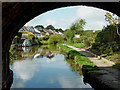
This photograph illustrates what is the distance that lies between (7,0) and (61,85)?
541cm

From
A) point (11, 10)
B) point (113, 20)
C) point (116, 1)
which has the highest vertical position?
point (113, 20)

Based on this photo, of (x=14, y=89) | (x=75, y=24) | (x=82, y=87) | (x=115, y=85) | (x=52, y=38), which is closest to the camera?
(x=115, y=85)

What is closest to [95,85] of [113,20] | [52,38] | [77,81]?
[77,81]

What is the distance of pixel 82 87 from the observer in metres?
7.25

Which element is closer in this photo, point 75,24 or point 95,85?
point 95,85

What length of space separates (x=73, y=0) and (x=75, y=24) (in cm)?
4429

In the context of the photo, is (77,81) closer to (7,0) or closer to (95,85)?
(95,85)

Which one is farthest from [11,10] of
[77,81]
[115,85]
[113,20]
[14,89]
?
[113,20]

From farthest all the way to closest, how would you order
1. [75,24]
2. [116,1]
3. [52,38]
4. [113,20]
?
1. [52,38]
2. [75,24]
3. [113,20]
4. [116,1]

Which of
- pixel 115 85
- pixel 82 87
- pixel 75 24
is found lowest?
pixel 82 87

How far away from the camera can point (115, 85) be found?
220 inches

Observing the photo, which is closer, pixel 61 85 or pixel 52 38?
pixel 61 85

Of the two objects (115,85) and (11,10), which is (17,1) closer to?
(11,10)

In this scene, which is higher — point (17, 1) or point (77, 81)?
point (17, 1)
